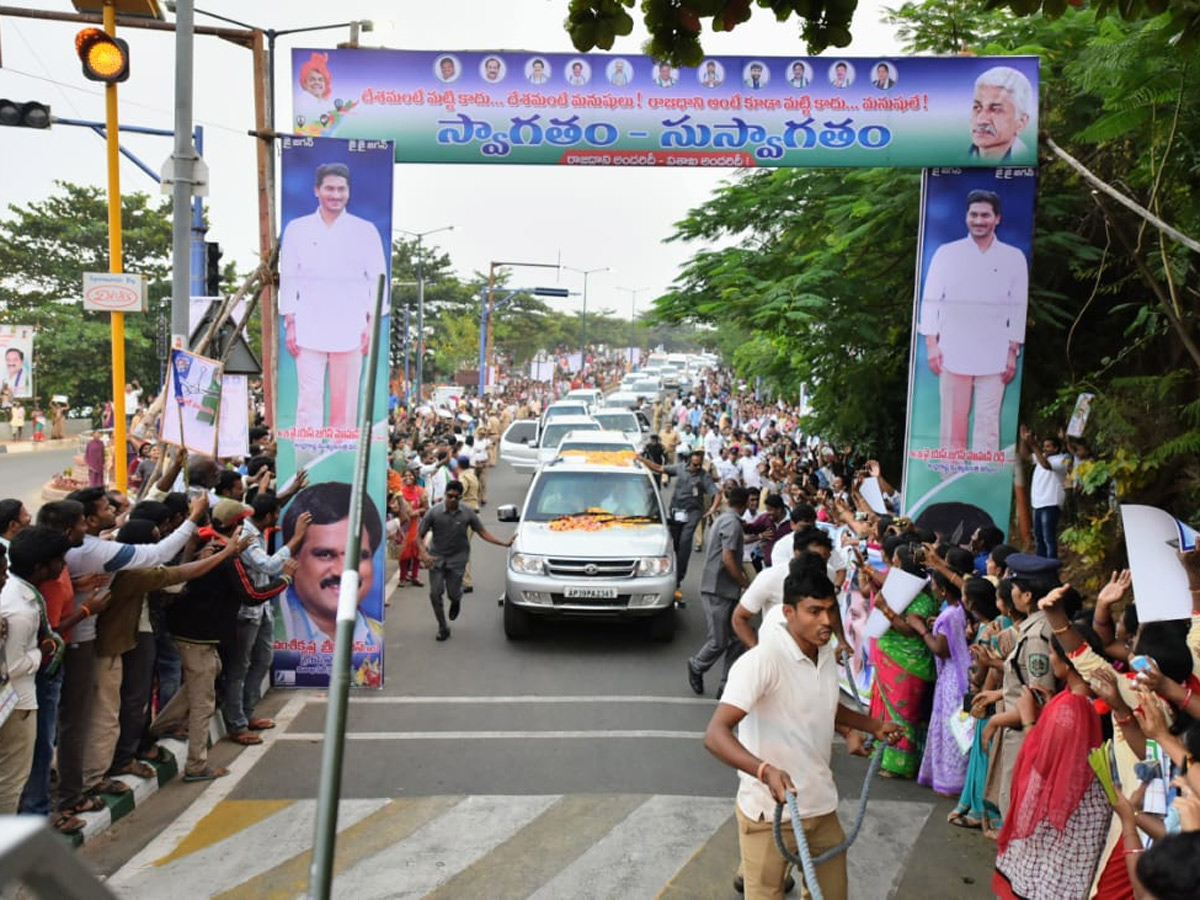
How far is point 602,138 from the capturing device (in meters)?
10.1

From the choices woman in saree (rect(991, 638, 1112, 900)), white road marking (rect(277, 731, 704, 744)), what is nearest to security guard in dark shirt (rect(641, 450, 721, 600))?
white road marking (rect(277, 731, 704, 744))

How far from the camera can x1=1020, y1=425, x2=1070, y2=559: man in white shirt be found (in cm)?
1303

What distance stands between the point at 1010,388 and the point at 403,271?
59415mm

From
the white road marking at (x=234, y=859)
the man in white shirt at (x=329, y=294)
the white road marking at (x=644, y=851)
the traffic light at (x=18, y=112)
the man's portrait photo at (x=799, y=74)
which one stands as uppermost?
the man's portrait photo at (x=799, y=74)

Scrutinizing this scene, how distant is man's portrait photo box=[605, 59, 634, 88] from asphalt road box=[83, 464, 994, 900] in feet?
17.1

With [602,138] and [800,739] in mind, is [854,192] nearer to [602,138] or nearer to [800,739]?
[602,138]

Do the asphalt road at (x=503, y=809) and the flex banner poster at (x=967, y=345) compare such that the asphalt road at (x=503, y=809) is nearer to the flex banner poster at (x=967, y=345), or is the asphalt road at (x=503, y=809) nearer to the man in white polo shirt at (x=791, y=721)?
the man in white polo shirt at (x=791, y=721)

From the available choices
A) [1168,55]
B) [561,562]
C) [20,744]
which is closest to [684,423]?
[561,562]

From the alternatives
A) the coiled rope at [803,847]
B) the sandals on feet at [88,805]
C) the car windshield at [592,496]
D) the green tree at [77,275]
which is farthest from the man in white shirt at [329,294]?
the green tree at [77,275]

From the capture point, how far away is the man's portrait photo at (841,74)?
9953 mm

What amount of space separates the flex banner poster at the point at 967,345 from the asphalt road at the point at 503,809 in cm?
287

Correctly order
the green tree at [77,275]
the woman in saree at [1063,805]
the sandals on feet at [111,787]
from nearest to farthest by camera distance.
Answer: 1. the woman in saree at [1063,805]
2. the sandals on feet at [111,787]
3. the green tree at [77,275]

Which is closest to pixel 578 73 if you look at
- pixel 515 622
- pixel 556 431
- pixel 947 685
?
pixel 515 622

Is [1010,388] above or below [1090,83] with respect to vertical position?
below
